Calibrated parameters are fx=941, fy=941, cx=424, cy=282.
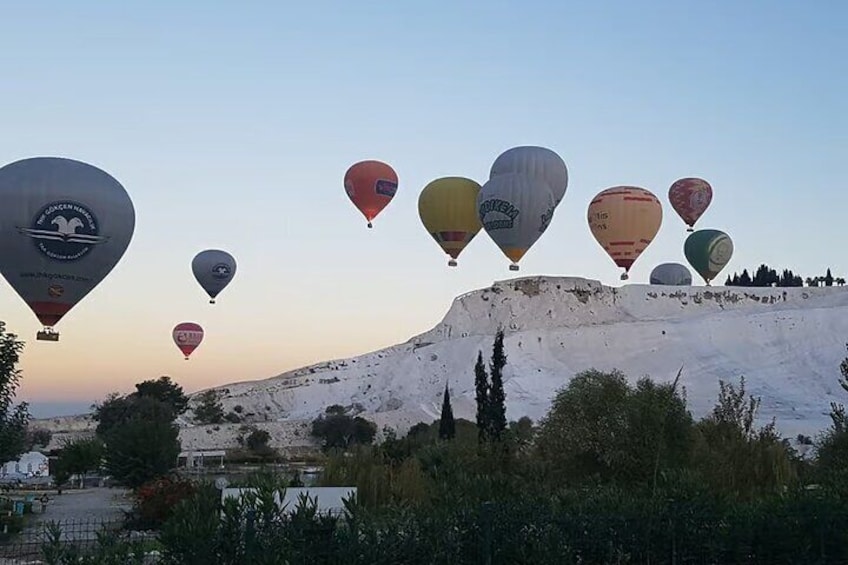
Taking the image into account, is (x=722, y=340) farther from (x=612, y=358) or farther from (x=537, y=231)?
(x=537, y=231)

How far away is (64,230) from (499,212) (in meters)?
16.3

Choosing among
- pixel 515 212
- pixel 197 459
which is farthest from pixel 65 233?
pixel 197 459

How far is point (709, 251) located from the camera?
6444 centimetres

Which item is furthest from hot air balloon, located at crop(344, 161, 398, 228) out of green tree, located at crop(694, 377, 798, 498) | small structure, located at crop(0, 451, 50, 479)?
small structure, located at crop(0, 451, 50, 479)

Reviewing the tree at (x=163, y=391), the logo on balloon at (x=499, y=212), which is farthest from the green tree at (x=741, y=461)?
the tree at (x=163, y=391)

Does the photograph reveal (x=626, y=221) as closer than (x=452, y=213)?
Result: No

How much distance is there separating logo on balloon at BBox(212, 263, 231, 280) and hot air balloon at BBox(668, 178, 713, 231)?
25.4 metres

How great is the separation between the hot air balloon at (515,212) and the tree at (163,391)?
48721 mm

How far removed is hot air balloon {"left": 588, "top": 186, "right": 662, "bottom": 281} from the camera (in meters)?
41.3

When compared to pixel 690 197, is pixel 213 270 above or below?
below

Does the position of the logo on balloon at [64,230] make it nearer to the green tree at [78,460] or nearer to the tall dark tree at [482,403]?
the tall dark tree at [482,403]

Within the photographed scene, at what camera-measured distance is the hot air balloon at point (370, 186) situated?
39.0m

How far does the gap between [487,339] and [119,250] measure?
8418 cm

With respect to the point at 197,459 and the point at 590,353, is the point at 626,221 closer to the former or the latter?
the point at 197,459
